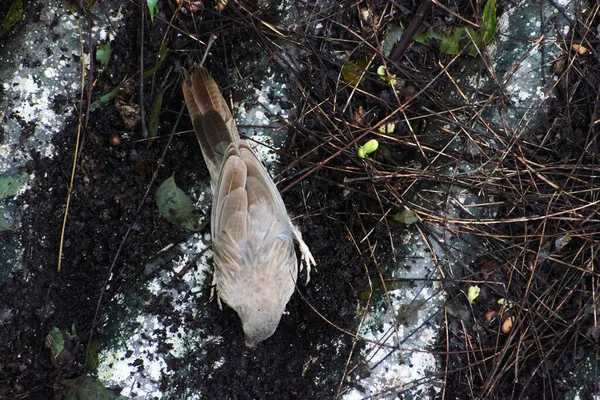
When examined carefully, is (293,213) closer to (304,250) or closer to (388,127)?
(304,250)

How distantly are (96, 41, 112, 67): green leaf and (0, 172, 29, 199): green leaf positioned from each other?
2.80 ft

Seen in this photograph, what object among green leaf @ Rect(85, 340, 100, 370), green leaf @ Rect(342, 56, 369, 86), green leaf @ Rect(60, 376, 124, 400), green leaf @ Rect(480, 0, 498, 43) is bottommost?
green leaf @ Rect(60, 376, 124, 400)

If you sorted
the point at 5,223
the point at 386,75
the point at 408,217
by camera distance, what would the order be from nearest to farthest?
the point at 5,223 → the point at 408,217 → the point at 386,75

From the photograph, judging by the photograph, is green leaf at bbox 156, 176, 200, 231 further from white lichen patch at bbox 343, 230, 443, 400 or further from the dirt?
white lichen patch at bbox 343, 230, 443, 400

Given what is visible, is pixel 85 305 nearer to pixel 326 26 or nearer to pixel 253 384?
pixel 253 384

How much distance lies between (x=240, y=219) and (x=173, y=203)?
0.46 meters

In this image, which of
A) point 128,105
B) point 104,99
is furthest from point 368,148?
point 104,99

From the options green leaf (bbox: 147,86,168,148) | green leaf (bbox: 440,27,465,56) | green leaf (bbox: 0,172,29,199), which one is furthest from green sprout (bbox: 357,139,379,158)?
green leaf (bbox: 0,172,29,199)

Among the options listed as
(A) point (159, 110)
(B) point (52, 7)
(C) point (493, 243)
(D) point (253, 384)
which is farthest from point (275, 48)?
(D) point (253, 384)

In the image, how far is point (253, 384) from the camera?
13.2 ft

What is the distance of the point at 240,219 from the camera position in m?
3.93

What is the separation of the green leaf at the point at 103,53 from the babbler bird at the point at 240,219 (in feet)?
1.70

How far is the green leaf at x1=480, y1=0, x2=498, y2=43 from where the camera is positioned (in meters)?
4.11

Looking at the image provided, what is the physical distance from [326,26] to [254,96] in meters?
0.68
